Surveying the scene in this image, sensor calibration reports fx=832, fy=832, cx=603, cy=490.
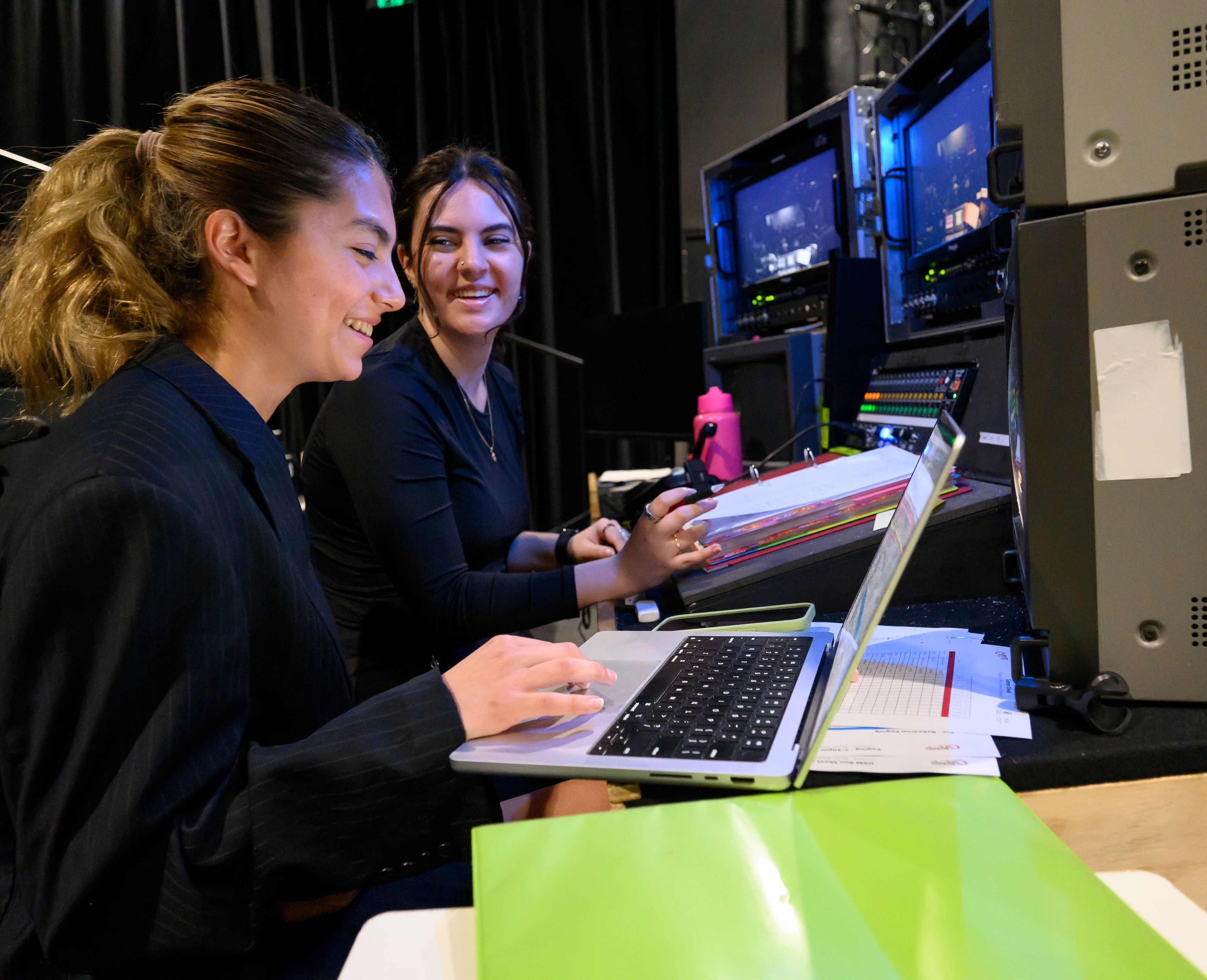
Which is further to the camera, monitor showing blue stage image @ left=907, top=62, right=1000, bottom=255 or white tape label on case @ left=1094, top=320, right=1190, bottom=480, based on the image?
monitor showing blue stage image @ left=907, top=62, right=1000, bottom=255

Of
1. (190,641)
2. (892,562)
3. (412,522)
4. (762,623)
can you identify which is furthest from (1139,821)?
(412,522)

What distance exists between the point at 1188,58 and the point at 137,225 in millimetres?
980

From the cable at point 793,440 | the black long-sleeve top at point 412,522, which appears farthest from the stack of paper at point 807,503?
the black long-sleeve top at point 412,522

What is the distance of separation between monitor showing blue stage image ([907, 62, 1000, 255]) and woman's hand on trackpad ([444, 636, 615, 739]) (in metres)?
0.97

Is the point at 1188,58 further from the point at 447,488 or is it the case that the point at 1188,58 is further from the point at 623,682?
the point at 447,488

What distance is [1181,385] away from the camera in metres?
0.63

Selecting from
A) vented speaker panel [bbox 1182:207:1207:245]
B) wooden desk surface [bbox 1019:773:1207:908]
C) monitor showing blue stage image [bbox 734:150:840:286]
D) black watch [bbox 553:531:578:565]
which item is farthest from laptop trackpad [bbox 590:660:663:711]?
monitor showing blue stage image [bbox 734:150:840:286]

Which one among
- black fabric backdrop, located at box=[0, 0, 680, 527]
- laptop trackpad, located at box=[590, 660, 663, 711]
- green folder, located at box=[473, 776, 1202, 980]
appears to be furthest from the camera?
black fabric backdrop, located at box=[0, 0, 680, 527]

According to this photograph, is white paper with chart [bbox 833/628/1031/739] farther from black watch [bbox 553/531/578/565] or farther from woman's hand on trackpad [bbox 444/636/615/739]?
black watch [bbox 553/531/578/565]

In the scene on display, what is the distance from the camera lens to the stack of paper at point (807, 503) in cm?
107

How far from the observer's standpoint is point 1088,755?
591 millimetres

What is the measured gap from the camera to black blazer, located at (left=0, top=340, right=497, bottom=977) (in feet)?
1.88

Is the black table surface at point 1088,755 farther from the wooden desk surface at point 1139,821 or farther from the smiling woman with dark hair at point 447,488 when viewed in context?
Result: the smiling woman with dark hair at point 447,488

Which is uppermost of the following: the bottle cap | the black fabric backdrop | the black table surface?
the black fabric backdrop
